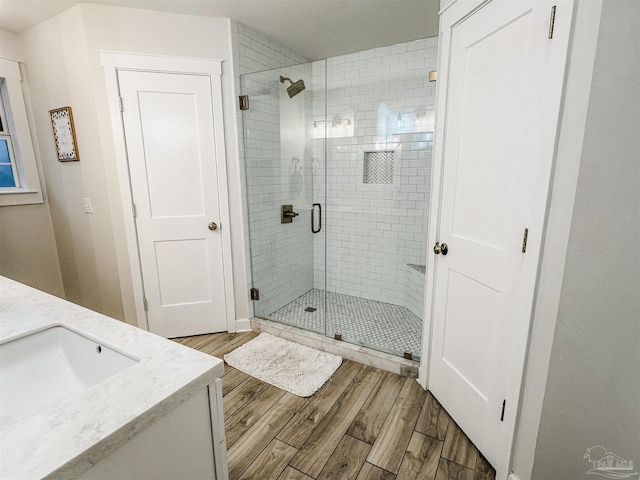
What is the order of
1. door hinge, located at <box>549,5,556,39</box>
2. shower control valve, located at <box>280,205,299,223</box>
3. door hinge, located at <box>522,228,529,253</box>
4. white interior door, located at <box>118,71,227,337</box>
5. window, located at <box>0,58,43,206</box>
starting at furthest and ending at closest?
shower control valve, located at <box>280,205,299,223</box>, window, located at <box>0,58,43,206</box>, white interior door, located at <box>118,71,227,337</box>, door hinge, located at <box>522,228,529,253</box>, door hinge, located at <box>549,5,556,39</box>

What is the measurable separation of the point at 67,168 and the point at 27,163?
0.47 meters

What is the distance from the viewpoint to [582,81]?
0.98 m

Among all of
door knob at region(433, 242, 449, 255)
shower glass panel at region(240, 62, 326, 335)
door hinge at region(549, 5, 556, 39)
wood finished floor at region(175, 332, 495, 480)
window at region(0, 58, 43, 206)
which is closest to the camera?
door hinge at region(549, 5, 556, 39)

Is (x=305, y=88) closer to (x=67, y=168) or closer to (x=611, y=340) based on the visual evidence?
(x=67, y=168)

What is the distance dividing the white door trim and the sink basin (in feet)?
5.33

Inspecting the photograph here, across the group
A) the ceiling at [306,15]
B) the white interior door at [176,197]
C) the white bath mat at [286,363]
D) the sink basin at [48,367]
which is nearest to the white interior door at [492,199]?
the white bath mat at [286,363]

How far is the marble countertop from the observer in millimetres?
541

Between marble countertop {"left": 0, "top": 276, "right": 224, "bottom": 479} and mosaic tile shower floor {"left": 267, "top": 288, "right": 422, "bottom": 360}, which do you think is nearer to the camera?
marble countertop {"left": 0, "top": 276, "right": 224, "bottom": 479}

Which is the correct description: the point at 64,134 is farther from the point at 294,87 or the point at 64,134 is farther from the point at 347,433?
the point at 347,433

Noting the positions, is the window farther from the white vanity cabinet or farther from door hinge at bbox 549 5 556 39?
door hinge at bbox 549 5 556 39

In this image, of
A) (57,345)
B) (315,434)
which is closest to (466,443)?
(315,434)

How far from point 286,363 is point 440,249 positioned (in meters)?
1.34

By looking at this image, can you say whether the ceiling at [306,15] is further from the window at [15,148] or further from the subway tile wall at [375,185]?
the window at [15,148]

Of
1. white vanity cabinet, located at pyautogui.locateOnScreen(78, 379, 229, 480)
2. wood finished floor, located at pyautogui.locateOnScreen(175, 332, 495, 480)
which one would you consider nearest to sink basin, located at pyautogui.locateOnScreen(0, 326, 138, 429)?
white vanity cabinet, located at pyautogui.locateOnScreen(78, 379, 229, 480)
